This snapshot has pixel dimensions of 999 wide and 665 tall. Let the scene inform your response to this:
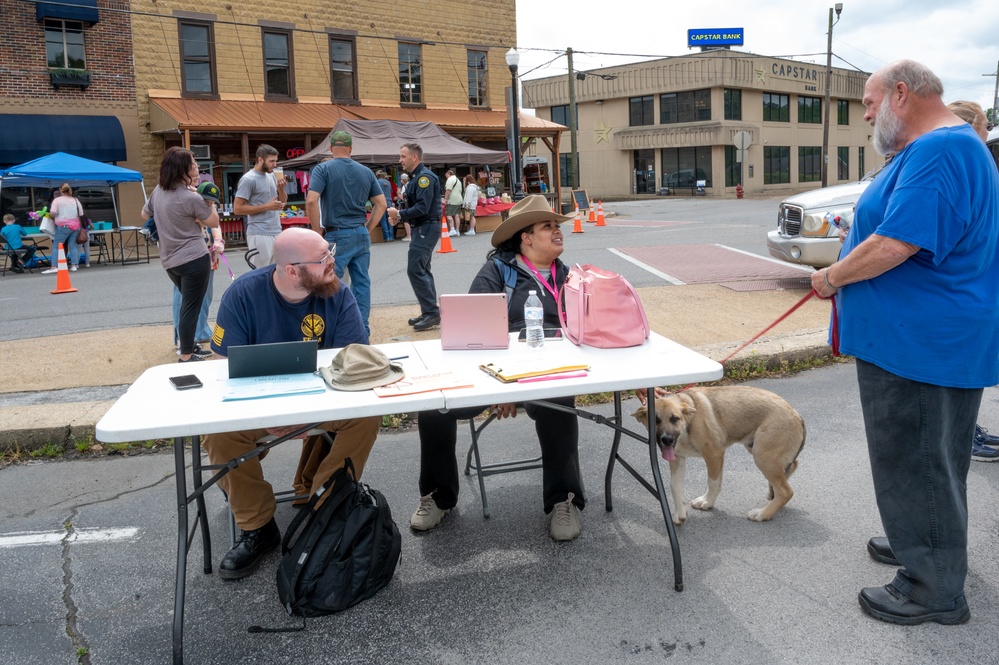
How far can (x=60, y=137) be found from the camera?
20125 mm

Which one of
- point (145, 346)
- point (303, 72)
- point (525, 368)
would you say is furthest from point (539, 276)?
point (303, 72)

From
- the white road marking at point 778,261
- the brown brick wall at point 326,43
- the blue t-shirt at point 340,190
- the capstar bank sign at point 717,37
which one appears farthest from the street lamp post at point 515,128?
the capstar bank sign at point 717,37

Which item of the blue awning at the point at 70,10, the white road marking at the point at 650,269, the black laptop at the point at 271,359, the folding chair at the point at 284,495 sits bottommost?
the folding chair at the point at 284,495

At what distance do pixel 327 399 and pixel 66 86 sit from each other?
2107cm

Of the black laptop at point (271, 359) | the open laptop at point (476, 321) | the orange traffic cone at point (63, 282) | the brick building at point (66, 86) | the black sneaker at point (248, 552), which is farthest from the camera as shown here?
the brick building at point (66, 86)

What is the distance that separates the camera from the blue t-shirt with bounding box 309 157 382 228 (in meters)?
7.41

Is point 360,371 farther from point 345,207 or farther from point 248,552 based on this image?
point 345,207

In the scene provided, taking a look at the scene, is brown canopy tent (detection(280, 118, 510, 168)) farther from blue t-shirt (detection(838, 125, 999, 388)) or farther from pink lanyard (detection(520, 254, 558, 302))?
blue t-shirt (detection(838, 125, 999, 388))

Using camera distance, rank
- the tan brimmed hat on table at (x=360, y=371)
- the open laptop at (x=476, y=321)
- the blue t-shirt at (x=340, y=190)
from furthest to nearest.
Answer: the blue t-shirt at (x=340, y=190) → the open laptop at (x=476, y=321) → the tan brimmed hat on table at (x=360, y=371)

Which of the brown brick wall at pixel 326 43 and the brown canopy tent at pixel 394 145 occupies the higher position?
the brown brick wall at pixel 326 43

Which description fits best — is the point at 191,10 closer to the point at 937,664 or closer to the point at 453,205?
the point at 453,205

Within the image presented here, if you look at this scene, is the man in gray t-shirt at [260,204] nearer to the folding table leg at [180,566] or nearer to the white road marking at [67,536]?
the white road marking at [67,536]

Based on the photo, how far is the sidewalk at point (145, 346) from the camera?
216 inches

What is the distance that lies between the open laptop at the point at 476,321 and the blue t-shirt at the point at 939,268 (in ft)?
5.11
